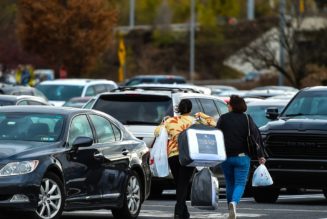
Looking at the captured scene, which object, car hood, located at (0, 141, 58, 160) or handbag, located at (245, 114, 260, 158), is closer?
car hood, located at (0, 141, 58, 160)

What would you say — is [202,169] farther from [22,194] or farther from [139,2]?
[139,2]

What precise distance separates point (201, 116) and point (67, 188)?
2.21 m

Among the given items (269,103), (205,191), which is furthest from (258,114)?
(205,191)

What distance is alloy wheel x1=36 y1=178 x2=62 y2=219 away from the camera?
14891 mm

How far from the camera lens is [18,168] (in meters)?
14.8

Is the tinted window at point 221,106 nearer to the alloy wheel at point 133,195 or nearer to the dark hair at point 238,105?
the alloy wheel at point 133,195

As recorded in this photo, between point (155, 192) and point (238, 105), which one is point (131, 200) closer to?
point (238, 105)

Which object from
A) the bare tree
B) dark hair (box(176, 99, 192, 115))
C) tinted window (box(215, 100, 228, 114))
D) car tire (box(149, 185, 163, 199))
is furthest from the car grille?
the bare tree

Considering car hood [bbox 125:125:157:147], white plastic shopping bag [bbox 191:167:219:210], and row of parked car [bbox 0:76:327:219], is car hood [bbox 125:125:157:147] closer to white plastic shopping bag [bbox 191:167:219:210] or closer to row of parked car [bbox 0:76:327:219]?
row of parked car [bbox 0:76:327:219]

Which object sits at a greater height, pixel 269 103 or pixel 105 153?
pixel 105 153

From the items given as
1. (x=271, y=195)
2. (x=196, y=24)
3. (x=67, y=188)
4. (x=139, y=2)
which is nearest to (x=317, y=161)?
(x=271, y=195)

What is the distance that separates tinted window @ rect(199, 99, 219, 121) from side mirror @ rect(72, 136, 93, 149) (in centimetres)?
696

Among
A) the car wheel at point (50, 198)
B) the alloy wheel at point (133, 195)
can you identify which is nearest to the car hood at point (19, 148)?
the car wheel at point (50, 198)

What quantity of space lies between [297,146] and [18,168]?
21.7 ft
